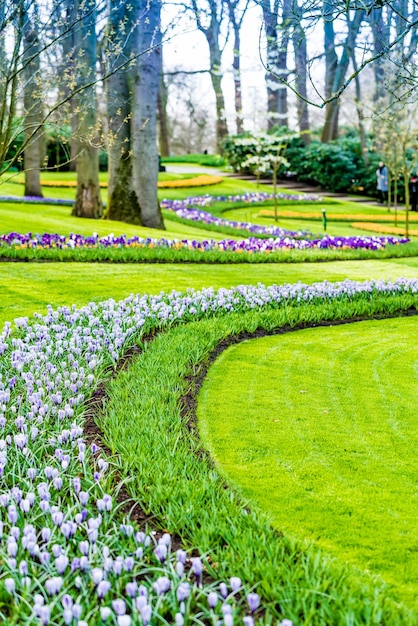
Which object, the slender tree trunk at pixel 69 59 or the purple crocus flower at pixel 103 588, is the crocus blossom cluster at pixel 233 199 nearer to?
the slender tree trunk at pixel 69 59

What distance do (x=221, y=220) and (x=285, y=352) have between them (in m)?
15.5

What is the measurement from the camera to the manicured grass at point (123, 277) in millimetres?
10258

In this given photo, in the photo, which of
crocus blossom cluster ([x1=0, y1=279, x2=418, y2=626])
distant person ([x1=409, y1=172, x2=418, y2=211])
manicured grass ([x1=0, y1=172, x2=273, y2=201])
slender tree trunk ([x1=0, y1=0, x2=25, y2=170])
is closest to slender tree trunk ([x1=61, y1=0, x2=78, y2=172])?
slender tree trunk ([x1=0, y1=0, x2=25, y2=170])

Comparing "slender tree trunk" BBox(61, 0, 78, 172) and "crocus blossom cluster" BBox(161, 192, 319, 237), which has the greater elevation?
"slender tree trunk" BBox(61, 0, 78, 172)

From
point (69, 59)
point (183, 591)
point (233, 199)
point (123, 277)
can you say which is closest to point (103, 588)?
point (183, 591)

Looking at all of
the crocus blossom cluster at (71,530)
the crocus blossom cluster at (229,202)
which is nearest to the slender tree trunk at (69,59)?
the crocus blossom cluster at (71,530)

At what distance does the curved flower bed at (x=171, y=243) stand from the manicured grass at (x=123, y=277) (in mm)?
1157

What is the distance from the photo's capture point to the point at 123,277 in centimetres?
1198

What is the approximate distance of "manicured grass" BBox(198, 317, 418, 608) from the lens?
4160 millimetres

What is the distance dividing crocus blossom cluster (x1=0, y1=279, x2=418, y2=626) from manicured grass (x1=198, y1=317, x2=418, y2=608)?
0.89 meters

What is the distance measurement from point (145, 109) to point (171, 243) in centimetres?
496

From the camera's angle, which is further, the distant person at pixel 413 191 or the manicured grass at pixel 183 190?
the manicured grass at pixel 183 190

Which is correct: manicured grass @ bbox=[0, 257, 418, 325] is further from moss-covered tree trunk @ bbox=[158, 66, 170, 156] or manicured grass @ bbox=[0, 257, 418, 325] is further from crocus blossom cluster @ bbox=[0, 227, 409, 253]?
moss-covered tree trunk @ bbox=[158, 66, 170, 156]

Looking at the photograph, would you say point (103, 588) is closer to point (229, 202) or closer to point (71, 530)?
point (71, 530)
